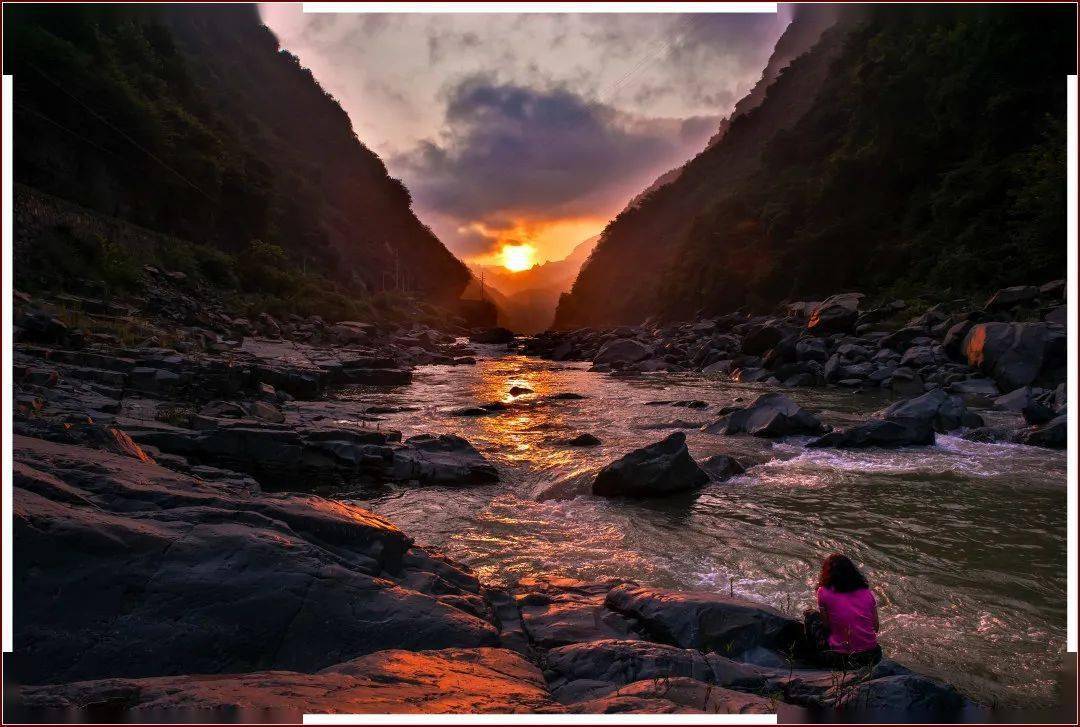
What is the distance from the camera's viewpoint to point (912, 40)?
33188 millimetres

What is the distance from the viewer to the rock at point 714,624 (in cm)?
389

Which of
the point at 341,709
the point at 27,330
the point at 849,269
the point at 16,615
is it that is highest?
the point at 849,269

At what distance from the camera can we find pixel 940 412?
456 inches

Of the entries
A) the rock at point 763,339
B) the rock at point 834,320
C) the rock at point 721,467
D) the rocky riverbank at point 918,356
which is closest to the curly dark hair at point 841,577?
the rock at point 721,467

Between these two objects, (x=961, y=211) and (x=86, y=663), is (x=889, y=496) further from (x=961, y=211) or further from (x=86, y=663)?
(x=961, y=211)

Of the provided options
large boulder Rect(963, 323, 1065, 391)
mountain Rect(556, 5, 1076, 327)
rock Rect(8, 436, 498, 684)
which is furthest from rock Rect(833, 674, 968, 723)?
large boulder Rect(963, 323, 1065, 391)

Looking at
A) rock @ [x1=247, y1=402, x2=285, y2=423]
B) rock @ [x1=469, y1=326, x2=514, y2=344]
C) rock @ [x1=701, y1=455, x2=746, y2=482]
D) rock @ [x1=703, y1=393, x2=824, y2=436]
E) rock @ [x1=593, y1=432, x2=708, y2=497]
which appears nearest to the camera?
rock @ [x1=593, y1=432, x2=708, y2=497]

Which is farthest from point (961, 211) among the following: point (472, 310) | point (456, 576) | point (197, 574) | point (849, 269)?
point (472, 310)

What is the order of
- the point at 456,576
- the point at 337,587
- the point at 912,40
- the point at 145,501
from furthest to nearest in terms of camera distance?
the point at 912,40 → the point at 456,576 → the point at 145,501 → the point at 337,587

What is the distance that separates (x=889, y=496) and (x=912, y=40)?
126 feet

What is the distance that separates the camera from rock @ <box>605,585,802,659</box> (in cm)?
389

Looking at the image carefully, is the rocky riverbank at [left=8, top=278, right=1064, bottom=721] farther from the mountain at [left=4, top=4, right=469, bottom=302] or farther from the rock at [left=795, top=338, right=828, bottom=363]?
the rock at [left=795, top=338, right=828, bottom=363]

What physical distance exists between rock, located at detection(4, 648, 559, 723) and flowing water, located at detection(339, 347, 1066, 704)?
2.59m

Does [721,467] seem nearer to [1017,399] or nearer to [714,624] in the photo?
[714,624]
